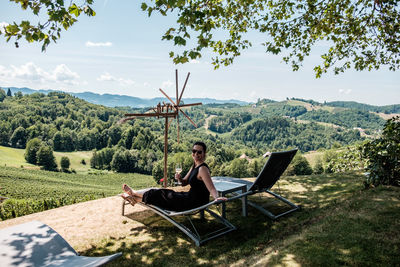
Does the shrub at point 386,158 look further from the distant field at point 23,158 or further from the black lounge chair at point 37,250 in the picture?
the distant field at point 23,158

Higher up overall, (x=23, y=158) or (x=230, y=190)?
(x=230, y=190)

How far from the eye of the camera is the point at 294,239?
326 cm

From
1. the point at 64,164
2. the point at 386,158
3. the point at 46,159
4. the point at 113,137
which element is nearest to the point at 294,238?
the point at 386,158

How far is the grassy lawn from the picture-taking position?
2695 mm

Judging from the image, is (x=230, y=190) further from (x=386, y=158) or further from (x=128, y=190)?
(x=386, y=158)

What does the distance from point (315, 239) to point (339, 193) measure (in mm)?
2980

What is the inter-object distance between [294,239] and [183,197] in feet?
5.62

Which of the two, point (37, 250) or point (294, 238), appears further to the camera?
point (294, 238)

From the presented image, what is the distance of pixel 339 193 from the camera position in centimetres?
559

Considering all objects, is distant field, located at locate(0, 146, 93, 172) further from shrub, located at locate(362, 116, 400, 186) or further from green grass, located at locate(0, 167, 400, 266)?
shrub, located at locate(362, 116, 400, 186)

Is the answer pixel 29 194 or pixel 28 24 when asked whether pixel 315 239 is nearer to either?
pixel 28 24

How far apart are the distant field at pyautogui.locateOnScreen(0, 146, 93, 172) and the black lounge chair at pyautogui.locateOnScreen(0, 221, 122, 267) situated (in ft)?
307

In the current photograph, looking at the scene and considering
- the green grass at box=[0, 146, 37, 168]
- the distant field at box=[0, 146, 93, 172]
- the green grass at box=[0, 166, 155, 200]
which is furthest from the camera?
the distant field at box=[0, 146, 93, 172]

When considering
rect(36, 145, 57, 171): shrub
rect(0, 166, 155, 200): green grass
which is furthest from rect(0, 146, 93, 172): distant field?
rect(0, 166, 155, 200): green grass
